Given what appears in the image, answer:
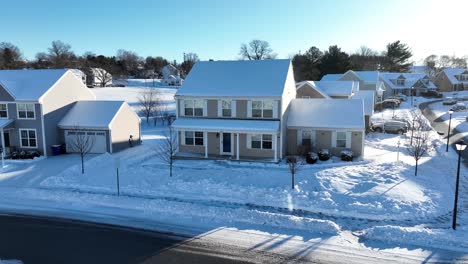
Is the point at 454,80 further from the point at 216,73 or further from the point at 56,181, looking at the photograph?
the point at 56,181

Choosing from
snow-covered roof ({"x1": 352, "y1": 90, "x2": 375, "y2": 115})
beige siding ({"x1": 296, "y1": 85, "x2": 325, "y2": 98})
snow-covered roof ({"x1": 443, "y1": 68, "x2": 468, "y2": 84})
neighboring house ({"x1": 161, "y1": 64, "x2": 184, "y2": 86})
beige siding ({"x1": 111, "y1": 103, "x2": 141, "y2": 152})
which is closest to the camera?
beige siding ({"x1": 111, "y1": 103, "x2": 141, "y2": 152})

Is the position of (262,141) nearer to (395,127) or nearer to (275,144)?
(275,144)

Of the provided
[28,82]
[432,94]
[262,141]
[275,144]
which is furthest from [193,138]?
[432,94]

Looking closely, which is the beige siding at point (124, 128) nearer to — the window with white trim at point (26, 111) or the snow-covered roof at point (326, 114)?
the window with white trim at point (26, 111)

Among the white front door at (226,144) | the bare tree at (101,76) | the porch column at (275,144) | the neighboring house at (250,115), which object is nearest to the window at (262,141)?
the neighboring house at (250,115)

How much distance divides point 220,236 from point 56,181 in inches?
525

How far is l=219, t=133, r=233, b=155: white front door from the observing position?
27.1 m

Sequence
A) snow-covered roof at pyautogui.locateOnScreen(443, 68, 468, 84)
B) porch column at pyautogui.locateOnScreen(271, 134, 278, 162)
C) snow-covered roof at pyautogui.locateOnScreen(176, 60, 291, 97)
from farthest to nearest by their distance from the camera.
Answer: snow-covered roof at pyautogui.locateOnScreen(443, 68, 468, 84) < snow-covered roof at pyautogui.locateOnScreen(176, 60, 291, 97) < porch column at pyautogui.locateOnScreen(271, 134, 278, 162)

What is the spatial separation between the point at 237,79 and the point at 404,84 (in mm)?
68364

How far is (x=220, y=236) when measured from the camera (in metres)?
13.8

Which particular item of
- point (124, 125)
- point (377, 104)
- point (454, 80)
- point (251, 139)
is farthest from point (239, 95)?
point (454, 80)

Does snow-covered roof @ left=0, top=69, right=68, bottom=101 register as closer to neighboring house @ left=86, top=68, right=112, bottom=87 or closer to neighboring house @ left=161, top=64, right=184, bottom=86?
neighboring house @ left=86, top=68, right=112, bottom=87

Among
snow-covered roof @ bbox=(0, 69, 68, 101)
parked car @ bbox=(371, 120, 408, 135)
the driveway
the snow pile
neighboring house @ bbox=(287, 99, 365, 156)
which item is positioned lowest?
the driveway

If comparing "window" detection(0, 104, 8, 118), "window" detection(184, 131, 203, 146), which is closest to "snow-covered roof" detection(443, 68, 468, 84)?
"window" detection(184, 131, 203, 146)
